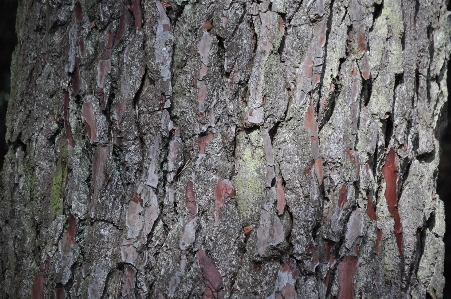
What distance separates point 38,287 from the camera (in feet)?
3.58

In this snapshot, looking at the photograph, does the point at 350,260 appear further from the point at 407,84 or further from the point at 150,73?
the point at 150,73

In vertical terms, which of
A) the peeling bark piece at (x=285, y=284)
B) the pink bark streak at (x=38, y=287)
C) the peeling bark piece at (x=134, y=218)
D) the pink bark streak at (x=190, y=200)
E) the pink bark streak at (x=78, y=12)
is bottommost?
the pink bark streak at (x=38, y=287)

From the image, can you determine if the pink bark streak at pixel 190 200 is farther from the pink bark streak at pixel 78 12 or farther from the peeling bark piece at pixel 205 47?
the pink bark streak at pixel 78 12

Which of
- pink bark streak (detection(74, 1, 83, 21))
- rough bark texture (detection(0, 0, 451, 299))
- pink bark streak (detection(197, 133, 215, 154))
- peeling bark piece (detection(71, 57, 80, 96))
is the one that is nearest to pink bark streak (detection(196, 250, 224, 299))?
rough bark texture (detection(0, 0, 451, 299))

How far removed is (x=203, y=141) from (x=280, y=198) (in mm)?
186

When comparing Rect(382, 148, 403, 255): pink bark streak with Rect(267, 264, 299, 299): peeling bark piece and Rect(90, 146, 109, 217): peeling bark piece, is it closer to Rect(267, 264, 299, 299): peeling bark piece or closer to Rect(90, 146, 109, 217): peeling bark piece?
Rect(267, 264, 299, 299): peeling bark piece

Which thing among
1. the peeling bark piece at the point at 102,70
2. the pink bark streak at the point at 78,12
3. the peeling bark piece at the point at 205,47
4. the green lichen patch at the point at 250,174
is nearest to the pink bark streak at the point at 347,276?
the green lichen patch at the point at 250,174

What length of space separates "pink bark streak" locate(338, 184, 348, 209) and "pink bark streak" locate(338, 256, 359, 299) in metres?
0.11

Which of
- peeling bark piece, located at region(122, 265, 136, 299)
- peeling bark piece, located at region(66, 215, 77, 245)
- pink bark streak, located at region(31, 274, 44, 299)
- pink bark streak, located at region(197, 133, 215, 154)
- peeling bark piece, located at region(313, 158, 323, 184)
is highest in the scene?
pink bark streak, located at region(197, 133, 215, 154)

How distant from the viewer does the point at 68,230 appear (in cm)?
106

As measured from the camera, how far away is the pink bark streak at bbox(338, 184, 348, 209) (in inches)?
40.4

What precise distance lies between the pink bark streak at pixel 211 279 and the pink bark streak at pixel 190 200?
0.30 ft

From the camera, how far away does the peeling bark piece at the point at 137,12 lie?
1042mm

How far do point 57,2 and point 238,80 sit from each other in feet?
1.50
